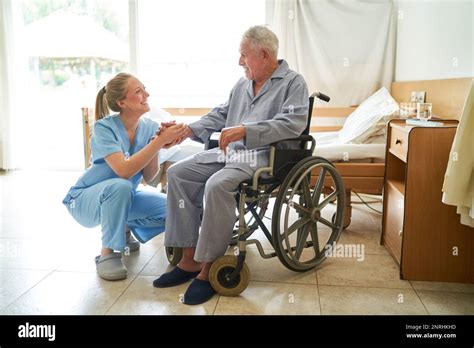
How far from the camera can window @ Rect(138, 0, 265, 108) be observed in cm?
410

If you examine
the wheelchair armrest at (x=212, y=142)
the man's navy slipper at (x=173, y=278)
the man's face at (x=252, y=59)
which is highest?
the man's face at (x=252, y=59)

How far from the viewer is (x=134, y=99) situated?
2066mm

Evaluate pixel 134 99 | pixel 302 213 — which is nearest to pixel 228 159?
pixel 302 213

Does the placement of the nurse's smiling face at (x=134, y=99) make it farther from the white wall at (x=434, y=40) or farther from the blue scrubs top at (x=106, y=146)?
the white wall at (x=434, y=40)

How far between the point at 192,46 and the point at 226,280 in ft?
9.62

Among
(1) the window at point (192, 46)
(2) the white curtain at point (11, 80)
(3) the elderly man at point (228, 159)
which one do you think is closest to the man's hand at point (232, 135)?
(3) the elderly man at point (228, 159)

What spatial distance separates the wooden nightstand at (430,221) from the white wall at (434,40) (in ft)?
1.81

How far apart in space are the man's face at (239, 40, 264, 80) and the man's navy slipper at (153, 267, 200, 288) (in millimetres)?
970

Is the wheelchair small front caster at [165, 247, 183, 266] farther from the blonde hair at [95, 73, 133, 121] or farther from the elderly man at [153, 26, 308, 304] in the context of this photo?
the blonde hair at [95, 73, 133, 121]

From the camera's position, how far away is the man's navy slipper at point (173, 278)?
1.92m

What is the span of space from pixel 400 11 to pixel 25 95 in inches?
148

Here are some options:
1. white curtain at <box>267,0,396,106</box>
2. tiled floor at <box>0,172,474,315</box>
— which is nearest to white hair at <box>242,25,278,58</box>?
tiled floor at <box>0,172,474,315</box>

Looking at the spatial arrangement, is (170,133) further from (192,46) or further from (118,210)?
(192,46)

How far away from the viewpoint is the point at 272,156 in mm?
1838
